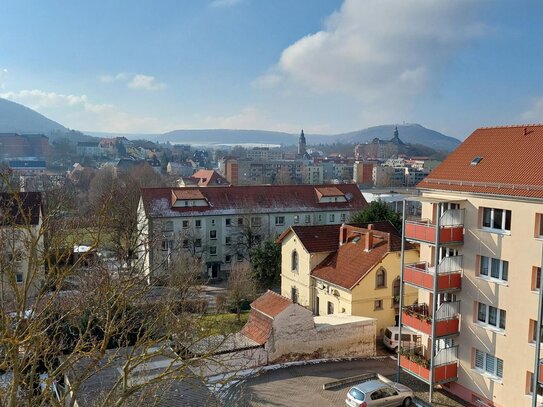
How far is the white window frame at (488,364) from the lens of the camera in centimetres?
2070

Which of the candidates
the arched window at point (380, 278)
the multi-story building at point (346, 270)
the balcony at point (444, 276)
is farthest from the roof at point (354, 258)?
the balcony at point (444, 276)

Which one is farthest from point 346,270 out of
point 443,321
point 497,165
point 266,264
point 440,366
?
point 497,165

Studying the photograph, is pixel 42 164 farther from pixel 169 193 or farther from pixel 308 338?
pixel 308 338

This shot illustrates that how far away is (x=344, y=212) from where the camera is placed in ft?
194

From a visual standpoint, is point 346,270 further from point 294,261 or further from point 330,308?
point 294,261

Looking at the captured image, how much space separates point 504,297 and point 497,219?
324 cm

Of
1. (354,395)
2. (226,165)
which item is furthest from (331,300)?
(226,165)

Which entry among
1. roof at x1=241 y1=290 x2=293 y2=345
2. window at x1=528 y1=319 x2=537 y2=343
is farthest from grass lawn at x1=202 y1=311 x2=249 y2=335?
window at x1=528 y1=319 x2=537 y2=343

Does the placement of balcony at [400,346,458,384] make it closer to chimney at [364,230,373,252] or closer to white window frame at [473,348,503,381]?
white window frame at [473,348,503,381]

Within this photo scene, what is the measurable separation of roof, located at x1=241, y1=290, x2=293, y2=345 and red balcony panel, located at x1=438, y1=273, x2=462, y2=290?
25.5 feet

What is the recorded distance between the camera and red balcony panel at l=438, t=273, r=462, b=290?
21.6 m

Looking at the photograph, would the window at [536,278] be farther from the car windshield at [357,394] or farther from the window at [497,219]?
the car windshield at [357,394]

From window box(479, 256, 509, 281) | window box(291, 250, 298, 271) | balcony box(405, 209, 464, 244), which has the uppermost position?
balcony box(405, 209, 464, 244)

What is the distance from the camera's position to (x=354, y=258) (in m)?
31.7
